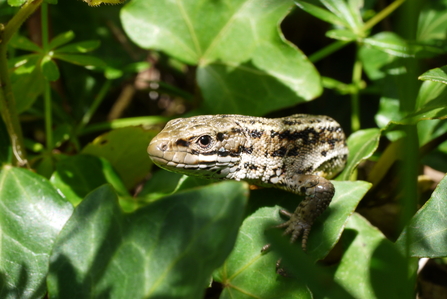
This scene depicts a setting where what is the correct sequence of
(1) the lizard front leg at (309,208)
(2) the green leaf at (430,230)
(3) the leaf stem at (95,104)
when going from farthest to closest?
(3) the leaf stem at (95,104)
(1) the lizard front leg at (309,208)
(2) the green leaf at (430,230)

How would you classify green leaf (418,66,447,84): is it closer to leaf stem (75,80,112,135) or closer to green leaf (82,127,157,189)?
green leaf (82,127,157,189)

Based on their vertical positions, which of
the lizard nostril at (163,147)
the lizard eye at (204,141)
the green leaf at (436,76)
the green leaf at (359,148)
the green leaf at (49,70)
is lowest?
the green leaf at (359,148)

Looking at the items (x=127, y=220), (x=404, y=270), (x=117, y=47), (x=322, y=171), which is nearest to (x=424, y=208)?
(x=322, y=171)

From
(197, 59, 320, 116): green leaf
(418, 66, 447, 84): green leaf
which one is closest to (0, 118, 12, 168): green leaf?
(197, 59, 320, 116): green leaf

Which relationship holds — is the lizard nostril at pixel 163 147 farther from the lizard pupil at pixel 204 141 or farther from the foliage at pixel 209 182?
the foliage at pixel 209 182

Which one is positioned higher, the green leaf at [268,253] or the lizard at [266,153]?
the lizard at [266,153]

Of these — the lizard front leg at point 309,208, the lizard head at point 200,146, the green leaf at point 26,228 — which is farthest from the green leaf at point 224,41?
the green leaf at point 26,228

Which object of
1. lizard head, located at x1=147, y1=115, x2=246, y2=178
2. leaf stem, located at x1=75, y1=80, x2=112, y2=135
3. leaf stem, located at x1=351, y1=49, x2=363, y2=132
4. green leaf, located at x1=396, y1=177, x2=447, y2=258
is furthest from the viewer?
leaf stem, located at x1=75, y1=80, x2=112, y2=135

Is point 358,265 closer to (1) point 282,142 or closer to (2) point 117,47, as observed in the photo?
(1) point 282,142
